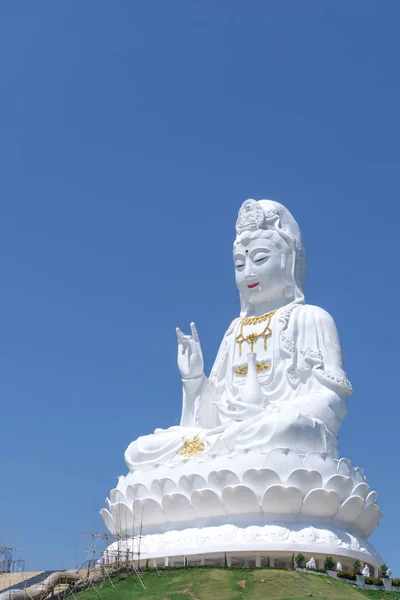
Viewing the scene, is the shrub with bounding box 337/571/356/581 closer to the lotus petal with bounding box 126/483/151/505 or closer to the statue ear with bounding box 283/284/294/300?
the lotus petal with bounding box 126/483/151/505

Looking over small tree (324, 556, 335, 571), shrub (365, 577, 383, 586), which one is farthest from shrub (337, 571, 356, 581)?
small tree (324, 556, 335, 571)

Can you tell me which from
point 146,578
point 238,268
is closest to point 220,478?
point 146,578

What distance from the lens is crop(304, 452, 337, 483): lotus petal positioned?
18.2 m

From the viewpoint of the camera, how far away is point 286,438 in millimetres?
18453

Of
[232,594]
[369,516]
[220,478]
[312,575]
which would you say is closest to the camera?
[232,594]

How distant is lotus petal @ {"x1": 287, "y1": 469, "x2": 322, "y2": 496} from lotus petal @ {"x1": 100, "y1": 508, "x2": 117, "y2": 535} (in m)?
4.46

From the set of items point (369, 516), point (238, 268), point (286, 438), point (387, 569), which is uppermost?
point (238, 268)

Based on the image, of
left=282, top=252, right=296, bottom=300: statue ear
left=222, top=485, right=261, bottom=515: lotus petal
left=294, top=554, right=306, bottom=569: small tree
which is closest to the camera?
left=294, top=554, right=306, bottom=569: small tree

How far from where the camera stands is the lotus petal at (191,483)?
18250 millimetres

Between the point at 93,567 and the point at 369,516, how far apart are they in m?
5.89

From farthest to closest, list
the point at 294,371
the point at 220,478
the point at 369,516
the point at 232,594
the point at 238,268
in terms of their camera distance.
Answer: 1. the point at 238,268
2. the point at 294,371
3. the point at 369,516
4. the point at 220,478
5. the point at 232,594

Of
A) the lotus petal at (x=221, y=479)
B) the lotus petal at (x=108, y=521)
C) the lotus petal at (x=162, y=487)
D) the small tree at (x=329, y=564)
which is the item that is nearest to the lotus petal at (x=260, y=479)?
the lotus petal at (x=221, y=479)

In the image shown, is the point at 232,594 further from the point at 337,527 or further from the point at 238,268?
the point at 238,268

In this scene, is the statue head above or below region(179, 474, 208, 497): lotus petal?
above
